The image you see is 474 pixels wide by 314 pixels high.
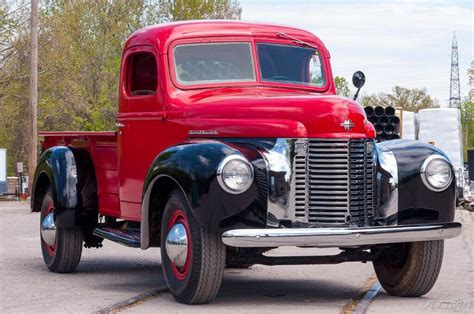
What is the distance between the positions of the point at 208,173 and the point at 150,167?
97 centimetres

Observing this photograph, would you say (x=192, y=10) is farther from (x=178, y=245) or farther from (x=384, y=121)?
(x=178, y=245)

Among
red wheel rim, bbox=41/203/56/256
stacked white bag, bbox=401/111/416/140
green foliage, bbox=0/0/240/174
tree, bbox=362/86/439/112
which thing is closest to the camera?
red wheel rim, bbox=41/203/56/256

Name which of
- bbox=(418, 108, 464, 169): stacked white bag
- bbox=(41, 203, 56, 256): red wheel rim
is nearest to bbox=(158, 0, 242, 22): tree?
bbox=(418, 108, 464, 169): stacked white bag

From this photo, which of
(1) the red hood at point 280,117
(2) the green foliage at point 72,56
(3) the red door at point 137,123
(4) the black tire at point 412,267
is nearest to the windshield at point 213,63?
(3) the red door at point 137,123

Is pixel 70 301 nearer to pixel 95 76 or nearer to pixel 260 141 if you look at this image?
pixel 260 141

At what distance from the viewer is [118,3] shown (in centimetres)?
5453

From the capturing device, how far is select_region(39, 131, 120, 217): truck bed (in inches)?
426

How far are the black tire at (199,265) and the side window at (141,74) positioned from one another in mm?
1888

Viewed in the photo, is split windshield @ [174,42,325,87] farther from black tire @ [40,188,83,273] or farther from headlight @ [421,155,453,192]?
black tire @ [40,188,83,273]

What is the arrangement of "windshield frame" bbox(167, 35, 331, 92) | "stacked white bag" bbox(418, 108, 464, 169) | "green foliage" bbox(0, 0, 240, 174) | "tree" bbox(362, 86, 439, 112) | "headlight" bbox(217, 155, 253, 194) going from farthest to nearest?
"tree" bbox(362, 86, 439, 112) → "green foliage" bbox(0, 0, 240, 174) → "stacked white bag" bbox(418, 108, 464, 169) → "windshield frame" bbox(167, 35, 331, 92) → "headlight" bbox(217, 155, 253, 194)

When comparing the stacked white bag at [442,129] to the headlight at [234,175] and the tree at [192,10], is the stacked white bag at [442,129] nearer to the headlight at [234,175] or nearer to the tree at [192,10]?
the tree at [192,10]

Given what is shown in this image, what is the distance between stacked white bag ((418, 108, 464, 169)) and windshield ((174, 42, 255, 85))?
23.5m

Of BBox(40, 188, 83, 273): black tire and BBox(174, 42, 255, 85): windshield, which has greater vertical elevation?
BBox(174, 42, 255, 85): windshield

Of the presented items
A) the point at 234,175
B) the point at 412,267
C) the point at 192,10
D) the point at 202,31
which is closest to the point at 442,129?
the point at 192,10
